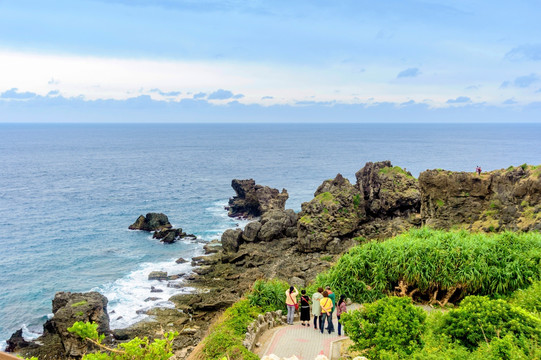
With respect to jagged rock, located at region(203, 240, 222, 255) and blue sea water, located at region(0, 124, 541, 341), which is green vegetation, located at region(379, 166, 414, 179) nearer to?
jagged rock, located at region(203, 240, 222, 255)

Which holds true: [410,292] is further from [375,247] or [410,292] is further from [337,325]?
[337,325]

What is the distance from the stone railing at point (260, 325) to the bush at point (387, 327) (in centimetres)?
398

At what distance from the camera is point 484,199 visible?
122 feet

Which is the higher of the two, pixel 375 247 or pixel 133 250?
pixel 375 247

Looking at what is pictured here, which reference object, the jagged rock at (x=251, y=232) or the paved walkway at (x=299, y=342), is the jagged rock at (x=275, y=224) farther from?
the paved walkway at (x=299, y=342)

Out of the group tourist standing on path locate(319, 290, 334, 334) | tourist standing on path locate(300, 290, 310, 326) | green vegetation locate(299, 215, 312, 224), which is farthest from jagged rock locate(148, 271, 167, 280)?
tourist standing on path locate(319, 290, 334, 334)

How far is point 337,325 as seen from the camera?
18.2 metres

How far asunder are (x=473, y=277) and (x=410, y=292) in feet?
10.3

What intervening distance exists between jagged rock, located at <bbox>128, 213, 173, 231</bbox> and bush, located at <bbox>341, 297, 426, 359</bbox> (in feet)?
159

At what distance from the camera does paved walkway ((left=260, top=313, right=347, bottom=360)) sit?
15844mm

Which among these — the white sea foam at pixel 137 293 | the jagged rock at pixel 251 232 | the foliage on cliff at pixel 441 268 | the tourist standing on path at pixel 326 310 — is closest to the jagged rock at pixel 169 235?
the white sea foam at pixel 137 293

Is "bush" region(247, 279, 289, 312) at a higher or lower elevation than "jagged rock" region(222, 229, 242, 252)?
higher

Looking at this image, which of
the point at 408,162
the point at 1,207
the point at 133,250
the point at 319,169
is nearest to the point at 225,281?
the point at 133,250

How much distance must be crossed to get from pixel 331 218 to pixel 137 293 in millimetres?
22281
